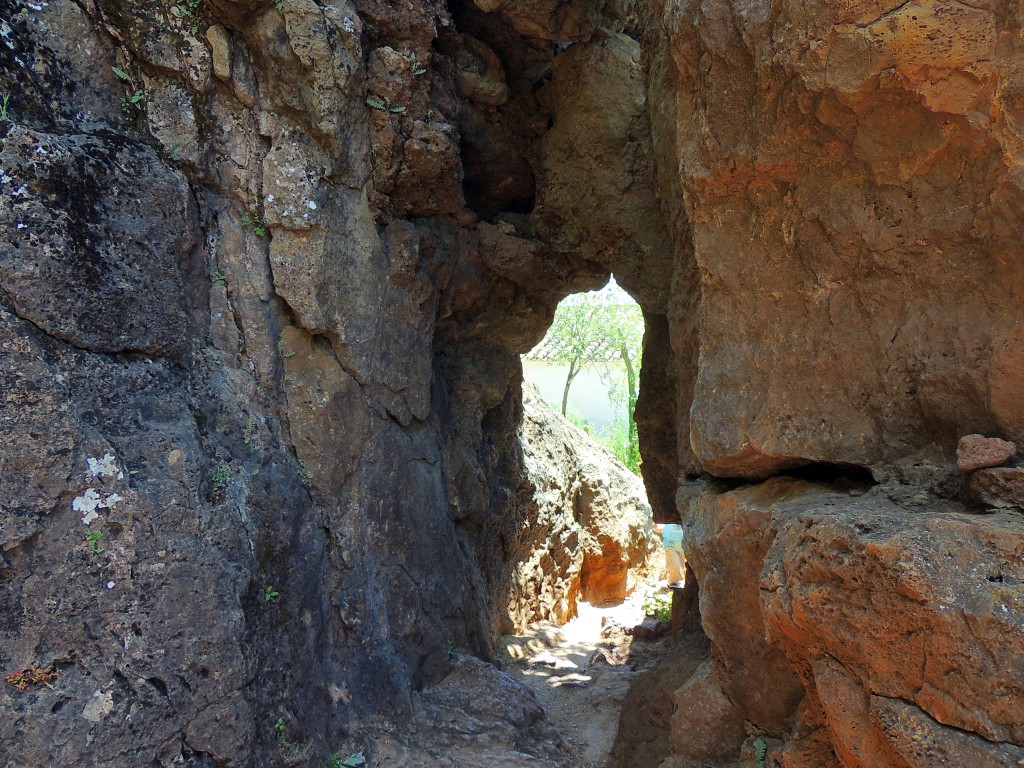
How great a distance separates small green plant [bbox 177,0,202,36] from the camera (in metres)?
4.16

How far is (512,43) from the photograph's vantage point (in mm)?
5738

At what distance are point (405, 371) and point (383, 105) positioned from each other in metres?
1.94

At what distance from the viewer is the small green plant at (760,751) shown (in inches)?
137

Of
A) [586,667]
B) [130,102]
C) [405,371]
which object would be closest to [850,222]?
[405,371]

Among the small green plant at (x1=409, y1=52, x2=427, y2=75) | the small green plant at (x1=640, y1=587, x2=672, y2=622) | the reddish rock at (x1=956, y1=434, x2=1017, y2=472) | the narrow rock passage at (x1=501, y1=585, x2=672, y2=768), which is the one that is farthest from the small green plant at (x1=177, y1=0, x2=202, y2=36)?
the small green plant at (x1=640, y1=587, x2=672, y2=622)

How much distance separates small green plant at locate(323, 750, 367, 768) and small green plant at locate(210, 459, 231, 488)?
5.66ft

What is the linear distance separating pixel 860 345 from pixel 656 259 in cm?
283

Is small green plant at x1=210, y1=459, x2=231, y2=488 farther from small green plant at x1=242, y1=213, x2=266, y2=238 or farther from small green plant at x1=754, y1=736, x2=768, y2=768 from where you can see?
small green plant at x1=754, y1=736, x2=768, y2=768

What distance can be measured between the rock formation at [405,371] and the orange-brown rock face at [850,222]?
0.05 ft

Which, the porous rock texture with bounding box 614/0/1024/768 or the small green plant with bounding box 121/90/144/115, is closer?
the porous rock texture with bounding box 614/0/1024/768

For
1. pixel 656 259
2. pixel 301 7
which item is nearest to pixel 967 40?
pixel 656 259

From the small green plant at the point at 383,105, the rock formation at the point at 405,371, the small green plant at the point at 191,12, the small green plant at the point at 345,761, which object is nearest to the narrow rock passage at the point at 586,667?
the rock formation at the point at 405,371

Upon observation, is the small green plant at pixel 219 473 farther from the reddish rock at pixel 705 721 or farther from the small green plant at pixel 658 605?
the small green plant at pixel 658 605

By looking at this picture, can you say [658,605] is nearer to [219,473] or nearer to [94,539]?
[219,473]
